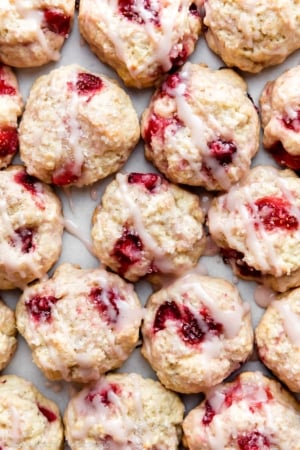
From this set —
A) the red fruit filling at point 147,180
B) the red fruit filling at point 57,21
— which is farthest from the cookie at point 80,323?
the red fruit filling at point 57,21

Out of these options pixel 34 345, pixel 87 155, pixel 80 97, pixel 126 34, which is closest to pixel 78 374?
pixel 34 345

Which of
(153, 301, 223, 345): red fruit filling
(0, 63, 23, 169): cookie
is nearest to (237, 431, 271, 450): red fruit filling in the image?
(153, 301, 223, 345): red fruit filling

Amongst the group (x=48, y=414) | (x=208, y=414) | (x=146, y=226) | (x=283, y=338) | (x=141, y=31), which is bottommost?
(x=48, y=414)

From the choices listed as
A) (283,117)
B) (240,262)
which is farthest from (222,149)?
(240,262)

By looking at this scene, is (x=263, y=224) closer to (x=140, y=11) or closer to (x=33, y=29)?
(x=140, y=11)

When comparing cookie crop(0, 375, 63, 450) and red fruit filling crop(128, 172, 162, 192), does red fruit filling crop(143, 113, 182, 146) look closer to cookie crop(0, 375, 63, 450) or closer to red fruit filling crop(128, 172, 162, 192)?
red fruit filling crop(128, 172, 162, 192)

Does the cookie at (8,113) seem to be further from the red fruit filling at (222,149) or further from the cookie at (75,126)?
the red fruit filling at (222,149)

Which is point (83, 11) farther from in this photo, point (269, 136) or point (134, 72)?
point (269, 136)
